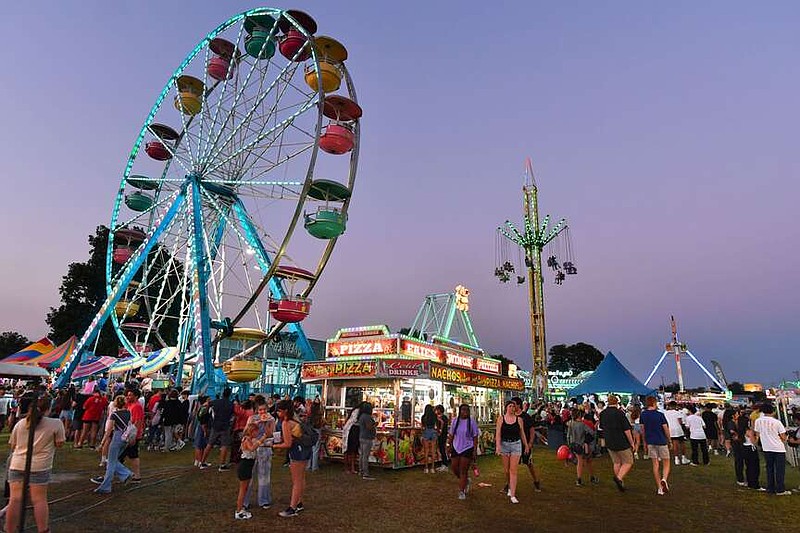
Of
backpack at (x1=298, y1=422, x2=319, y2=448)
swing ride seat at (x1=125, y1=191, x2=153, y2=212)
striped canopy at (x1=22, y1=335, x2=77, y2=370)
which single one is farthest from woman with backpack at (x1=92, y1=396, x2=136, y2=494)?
striped canopy at (x1=22, y1=335, x2=77, y2=370)

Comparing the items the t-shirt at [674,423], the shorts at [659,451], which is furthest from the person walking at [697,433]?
the shorts at [659,451]

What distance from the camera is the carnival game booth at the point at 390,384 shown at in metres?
12.6

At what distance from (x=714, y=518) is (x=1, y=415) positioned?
830 inches

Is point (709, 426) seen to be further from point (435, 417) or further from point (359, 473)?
point (359, 473)

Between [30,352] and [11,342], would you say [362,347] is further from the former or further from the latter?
[11,342]

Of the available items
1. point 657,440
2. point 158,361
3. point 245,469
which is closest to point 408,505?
point 245,469

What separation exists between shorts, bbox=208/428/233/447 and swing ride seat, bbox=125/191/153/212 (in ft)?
68.8

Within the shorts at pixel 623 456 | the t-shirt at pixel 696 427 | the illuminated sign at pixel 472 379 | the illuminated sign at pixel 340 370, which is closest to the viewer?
the shorts at pixel 623 456

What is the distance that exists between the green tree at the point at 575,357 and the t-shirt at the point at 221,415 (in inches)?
3531

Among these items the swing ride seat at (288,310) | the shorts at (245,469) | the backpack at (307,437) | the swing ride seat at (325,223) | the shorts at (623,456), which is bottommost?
the shorts at (623,456)

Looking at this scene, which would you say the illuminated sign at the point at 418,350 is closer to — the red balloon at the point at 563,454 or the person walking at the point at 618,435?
the red balloon at the point at 563,454

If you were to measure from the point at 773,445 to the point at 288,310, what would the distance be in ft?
56.2

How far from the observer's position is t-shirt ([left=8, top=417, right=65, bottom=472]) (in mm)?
5234

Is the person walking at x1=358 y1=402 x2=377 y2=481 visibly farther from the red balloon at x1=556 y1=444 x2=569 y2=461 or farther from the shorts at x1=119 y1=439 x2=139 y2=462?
the shorts at x1=119 y1=439 x2=139 y2=462
